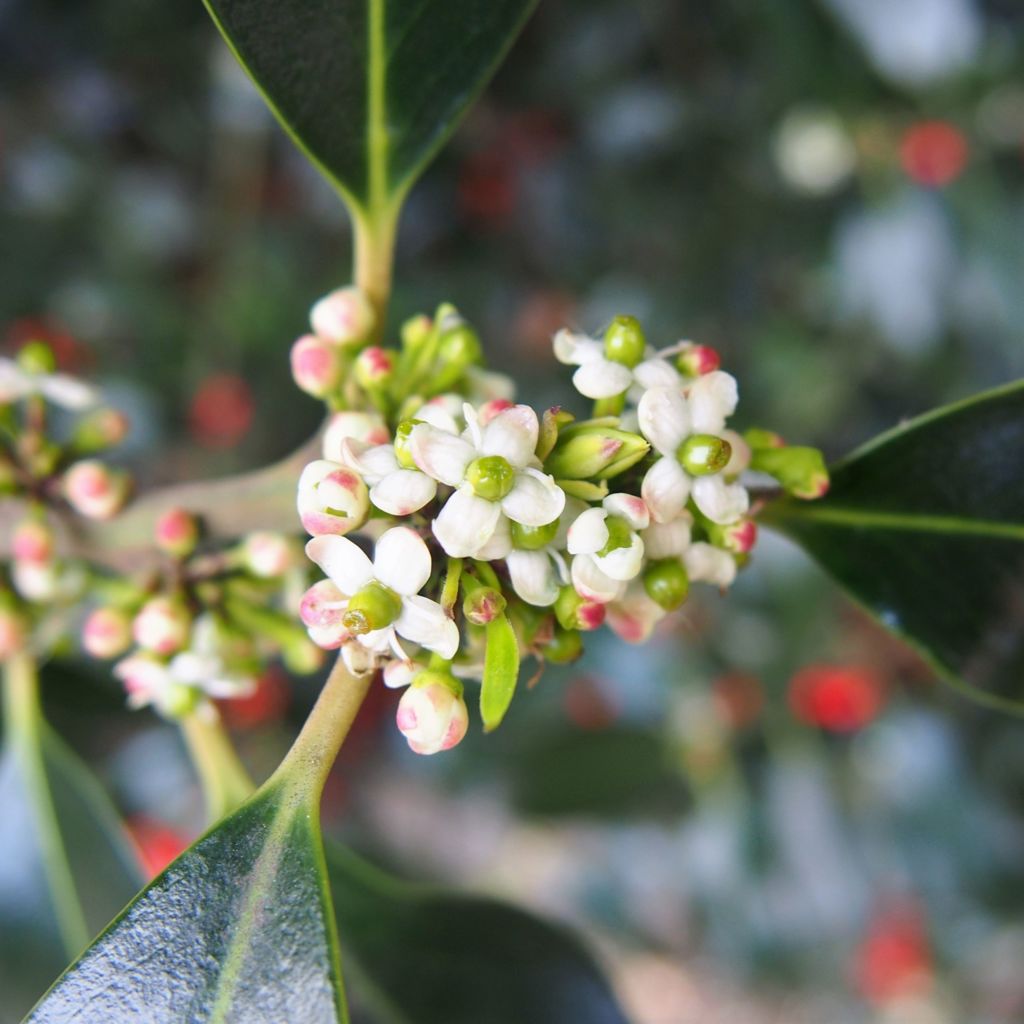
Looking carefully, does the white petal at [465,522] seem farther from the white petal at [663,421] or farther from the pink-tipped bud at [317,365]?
the pink-tipped bud at [317,365]

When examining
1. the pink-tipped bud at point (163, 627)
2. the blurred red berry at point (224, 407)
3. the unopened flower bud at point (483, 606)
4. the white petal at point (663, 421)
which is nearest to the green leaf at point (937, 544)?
the white petal at point (663, 421)

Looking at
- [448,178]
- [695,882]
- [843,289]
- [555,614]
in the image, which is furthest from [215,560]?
[695,882]

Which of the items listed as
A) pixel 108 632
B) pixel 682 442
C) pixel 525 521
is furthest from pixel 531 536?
pixel 108 632

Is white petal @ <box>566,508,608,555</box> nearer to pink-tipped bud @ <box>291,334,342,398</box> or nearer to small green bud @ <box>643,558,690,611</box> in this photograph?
small green bud @ <box>643,558,690,611</box>

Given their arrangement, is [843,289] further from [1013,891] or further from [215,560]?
[215,560]

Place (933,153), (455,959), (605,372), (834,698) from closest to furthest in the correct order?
(605,372), (455,959), (933,153), (834,698)

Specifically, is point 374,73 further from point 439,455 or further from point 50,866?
point 50,866

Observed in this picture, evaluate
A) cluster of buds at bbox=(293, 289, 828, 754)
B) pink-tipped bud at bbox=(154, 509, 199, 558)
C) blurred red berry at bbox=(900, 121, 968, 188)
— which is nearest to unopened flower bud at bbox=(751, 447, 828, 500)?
cluster of buds at bbox=(293, 289, 828, 754)

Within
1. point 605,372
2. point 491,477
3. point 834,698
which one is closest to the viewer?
point 491,477
